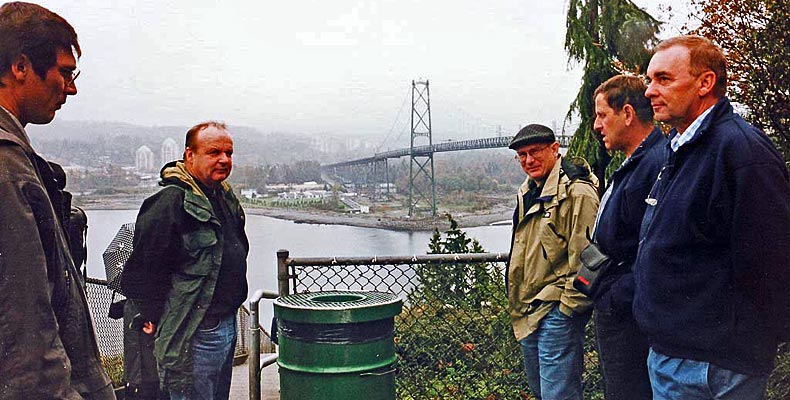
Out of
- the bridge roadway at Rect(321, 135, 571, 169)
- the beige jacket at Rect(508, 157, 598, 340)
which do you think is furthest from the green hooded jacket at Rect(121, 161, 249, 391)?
the bridge roadway at Rect(321, 135, 571, 169)

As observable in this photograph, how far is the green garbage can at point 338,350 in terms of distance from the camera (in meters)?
2.42

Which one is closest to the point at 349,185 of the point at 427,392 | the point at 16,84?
the point at 427,392

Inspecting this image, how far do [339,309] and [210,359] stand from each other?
77 cm

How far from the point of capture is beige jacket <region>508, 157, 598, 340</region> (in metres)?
2.77

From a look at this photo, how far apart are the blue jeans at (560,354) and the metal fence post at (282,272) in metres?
1.25

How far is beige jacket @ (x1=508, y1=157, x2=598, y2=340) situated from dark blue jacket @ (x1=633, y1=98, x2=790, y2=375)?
0.76 metres

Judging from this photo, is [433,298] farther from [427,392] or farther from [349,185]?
[349,185]

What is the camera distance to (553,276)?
283cm

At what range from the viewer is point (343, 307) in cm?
242

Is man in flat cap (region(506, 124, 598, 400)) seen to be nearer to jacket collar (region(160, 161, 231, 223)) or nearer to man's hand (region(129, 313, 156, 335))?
jacket collar (region(160, 161, 231, 223))

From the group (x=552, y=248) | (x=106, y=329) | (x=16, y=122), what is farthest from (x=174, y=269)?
(x=106, y=329)

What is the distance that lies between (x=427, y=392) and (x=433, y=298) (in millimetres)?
529

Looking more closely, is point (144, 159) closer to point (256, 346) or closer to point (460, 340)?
point (256, 346)

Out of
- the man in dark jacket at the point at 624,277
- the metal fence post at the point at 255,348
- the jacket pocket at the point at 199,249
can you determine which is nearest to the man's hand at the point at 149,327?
the jacket pocket at the point at 199,249
